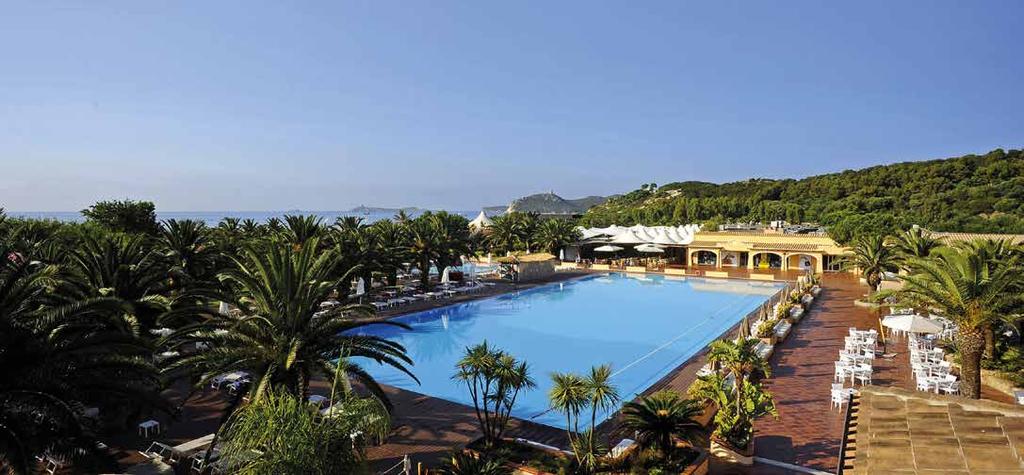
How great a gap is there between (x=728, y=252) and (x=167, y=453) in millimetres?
37922

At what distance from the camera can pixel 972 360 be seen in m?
11.4

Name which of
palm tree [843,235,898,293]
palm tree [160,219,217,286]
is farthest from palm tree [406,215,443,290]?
palm tree [843,235,898,293]

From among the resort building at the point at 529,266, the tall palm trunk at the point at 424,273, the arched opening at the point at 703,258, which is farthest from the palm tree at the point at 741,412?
the arched opening at the point at 703,258

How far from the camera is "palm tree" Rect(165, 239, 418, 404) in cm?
834

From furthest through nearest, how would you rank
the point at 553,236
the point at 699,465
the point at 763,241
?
the point at 553,236
the point at 763,241
the point at 699,465

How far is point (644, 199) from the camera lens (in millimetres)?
115375

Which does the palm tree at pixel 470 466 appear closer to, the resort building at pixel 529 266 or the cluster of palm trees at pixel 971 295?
the cluster of palm trees at pixel 971 295

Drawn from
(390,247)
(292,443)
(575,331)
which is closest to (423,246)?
(390,247)

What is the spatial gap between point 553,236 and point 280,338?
31.9m

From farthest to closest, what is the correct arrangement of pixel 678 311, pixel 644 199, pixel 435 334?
pixel 644 199, pixel 678 311, pixel 435 334

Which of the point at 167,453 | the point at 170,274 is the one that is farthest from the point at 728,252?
the point at 167,453

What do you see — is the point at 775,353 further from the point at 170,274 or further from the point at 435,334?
the point at 170,274

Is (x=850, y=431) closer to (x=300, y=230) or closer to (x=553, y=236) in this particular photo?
(x=300, y=230)

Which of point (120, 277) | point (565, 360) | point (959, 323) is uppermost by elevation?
point (120, 277)
